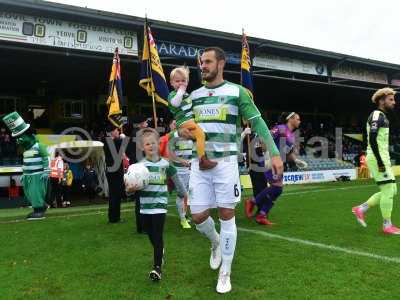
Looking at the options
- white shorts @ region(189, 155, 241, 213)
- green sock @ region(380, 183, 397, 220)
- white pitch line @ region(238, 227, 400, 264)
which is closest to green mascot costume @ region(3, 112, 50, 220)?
white pitch line @ region(238, 227, 400, 264)

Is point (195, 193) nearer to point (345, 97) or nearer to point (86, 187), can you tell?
point (86, 187)

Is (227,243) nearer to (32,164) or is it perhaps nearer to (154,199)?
(154,199)

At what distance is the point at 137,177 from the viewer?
14.9 feet

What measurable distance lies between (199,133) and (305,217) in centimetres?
519

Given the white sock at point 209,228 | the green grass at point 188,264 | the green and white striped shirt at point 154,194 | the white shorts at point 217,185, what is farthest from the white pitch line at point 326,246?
the green and white striped shirt at point 154,194

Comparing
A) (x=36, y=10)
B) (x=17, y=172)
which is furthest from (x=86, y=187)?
(x=36, y=10)

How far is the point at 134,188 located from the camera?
4539 millimetres

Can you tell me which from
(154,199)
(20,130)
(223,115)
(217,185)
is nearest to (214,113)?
(223,115)

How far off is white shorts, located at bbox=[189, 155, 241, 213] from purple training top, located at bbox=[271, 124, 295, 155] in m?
3.80

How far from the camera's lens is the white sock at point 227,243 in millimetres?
4371

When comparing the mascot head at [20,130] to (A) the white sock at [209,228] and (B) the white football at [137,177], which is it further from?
(A) the white sock at [209,228]

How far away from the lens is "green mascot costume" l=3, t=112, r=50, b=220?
9508 mm

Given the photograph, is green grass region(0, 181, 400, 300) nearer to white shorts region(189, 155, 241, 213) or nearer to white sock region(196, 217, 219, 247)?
white sock region(196, 217, 219, 247)

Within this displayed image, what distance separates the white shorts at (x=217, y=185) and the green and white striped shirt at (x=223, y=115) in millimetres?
114
